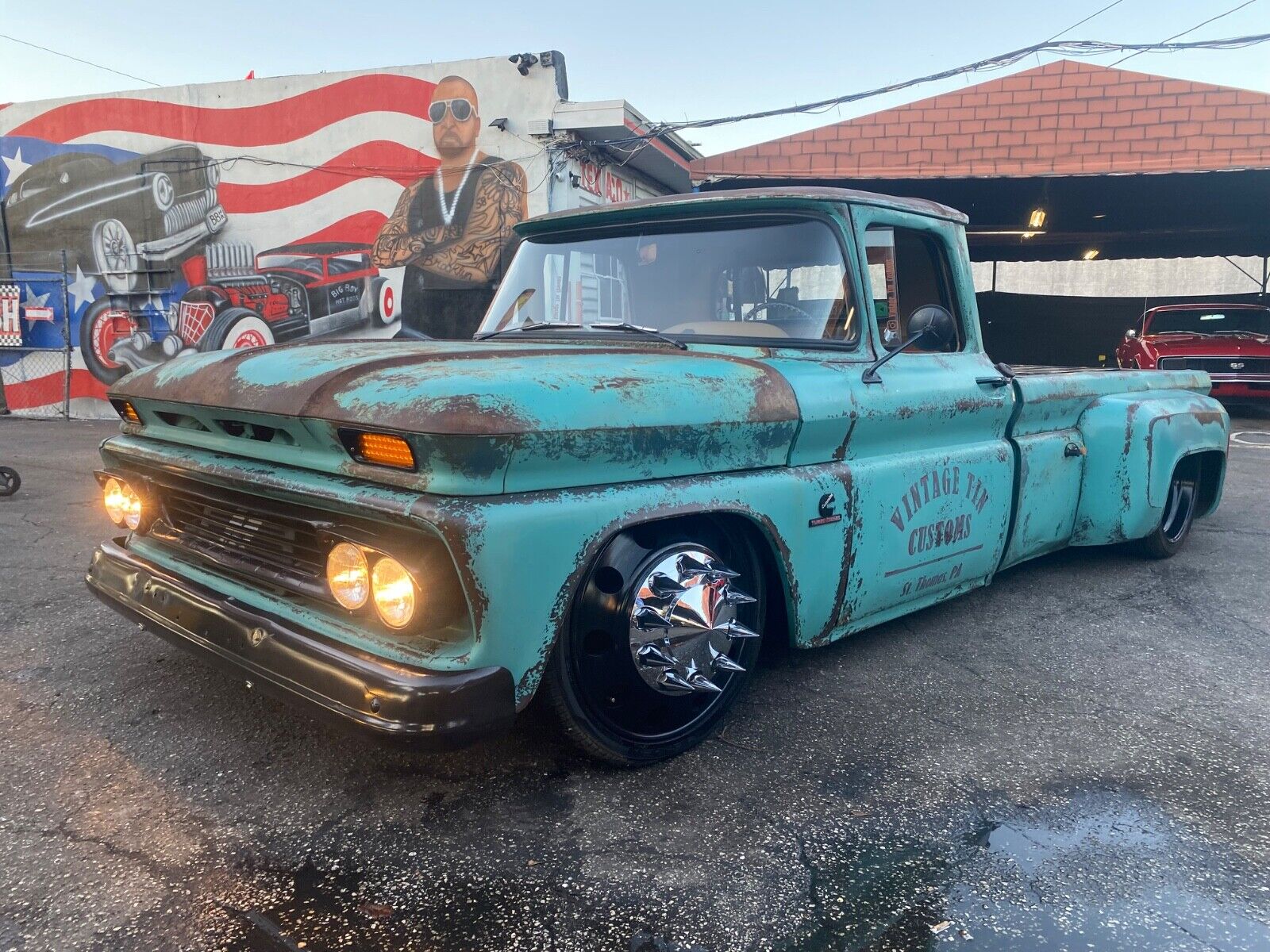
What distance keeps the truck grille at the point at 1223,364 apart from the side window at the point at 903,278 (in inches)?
434

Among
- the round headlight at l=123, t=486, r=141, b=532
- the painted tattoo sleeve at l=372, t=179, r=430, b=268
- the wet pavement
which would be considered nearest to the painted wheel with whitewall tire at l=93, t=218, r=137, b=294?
the painted tattoo sleeve at l=372, t=179, r=430, b=268

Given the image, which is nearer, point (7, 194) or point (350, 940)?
point (350, 940)

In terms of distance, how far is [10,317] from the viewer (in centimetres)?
1348

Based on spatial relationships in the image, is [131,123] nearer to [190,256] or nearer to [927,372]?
[190,256]

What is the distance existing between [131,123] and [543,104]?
6380 millimetres

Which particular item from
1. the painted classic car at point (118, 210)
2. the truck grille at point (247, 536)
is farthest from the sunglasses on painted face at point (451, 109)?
the truck grille at point (247, 536)

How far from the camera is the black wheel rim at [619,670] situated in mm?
2248

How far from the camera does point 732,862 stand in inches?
82.4

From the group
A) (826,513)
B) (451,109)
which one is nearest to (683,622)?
(826,513)

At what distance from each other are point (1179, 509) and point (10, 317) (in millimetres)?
15399

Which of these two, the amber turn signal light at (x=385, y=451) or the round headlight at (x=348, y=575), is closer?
the amber turn signal light at (x=385, y=451)

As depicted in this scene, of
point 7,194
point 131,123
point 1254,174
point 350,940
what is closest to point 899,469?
point 350,940

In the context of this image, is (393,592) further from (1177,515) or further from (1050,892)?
(1177,515)

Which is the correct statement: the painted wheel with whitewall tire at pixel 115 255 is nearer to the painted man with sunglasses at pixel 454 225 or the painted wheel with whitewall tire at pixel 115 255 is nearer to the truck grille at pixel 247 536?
the painted man with sunglasses at pixel 454 225
